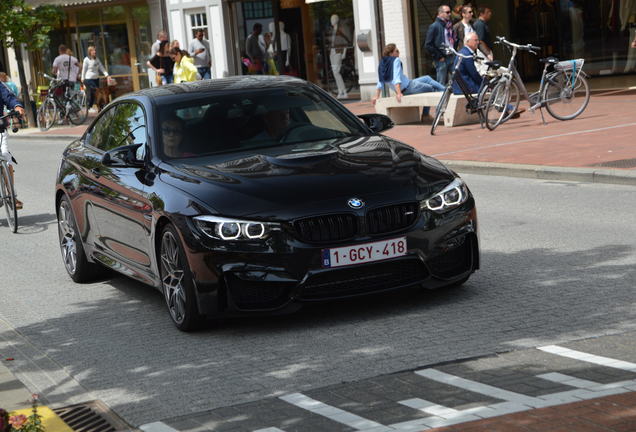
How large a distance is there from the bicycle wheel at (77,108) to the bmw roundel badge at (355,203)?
86.9ft

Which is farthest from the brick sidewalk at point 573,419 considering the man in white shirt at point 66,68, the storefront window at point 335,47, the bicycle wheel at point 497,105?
the man in white shirt at point 66,68

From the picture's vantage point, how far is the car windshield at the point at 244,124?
852cm

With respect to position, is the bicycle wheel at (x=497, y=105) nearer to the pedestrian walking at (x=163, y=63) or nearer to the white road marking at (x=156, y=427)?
the pedestrian walking at (x=163, y=63)

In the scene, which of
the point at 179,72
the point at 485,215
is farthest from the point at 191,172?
the point at 179,72

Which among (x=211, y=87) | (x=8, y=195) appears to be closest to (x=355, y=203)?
(x=211, y=87)

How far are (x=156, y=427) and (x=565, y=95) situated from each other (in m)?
14.7

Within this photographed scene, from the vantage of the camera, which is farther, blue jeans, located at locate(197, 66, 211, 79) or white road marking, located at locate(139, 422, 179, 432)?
blue jeans, located at locate(197, 66, 211, 79)

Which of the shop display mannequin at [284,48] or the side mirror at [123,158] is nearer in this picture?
the side mirror at [123,158]

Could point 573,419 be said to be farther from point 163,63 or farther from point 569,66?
point 163,63

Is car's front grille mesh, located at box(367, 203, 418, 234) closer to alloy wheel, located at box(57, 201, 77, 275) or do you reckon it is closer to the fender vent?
the fender vent

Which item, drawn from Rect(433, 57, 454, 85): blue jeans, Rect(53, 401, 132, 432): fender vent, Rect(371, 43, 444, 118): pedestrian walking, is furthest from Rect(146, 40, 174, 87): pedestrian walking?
Rect(53, 401, 132, 432): fender vent

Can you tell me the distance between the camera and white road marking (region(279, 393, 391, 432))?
5.35 metres

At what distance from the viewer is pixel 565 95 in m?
19.3

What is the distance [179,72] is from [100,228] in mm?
15955
